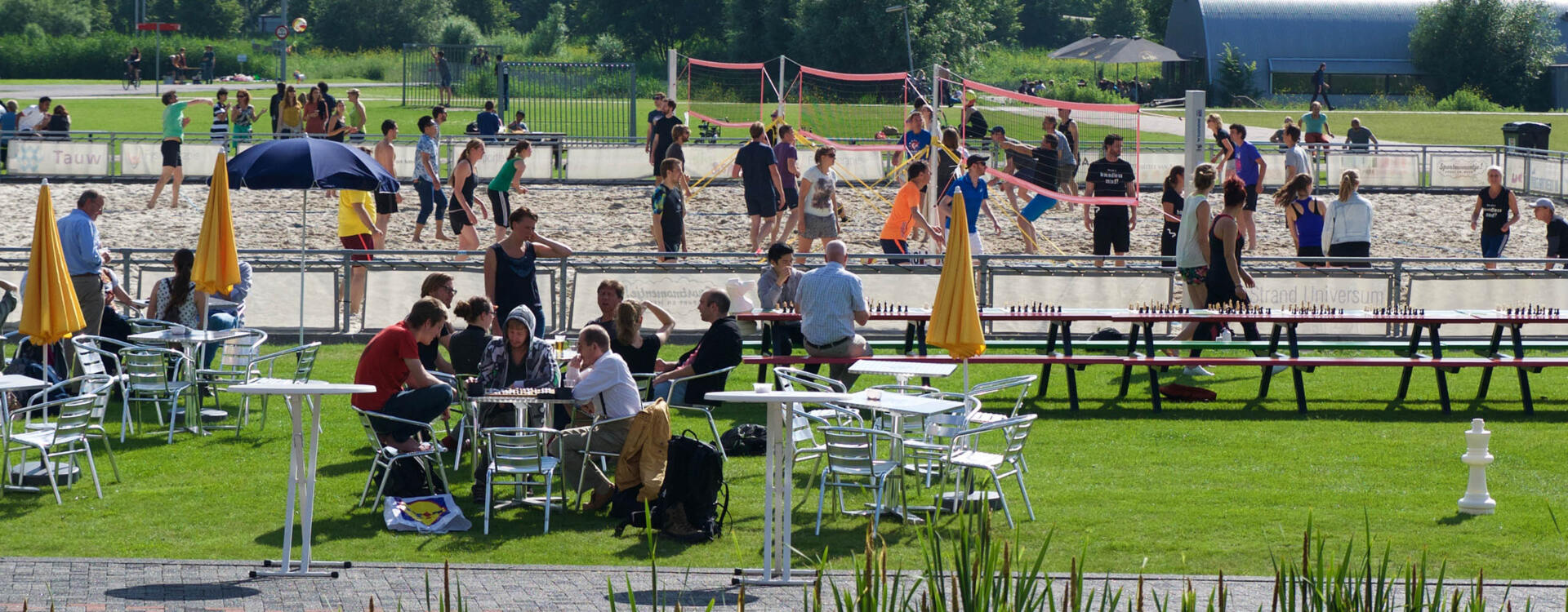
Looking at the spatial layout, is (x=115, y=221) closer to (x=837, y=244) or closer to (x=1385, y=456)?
(x=837, y=244)

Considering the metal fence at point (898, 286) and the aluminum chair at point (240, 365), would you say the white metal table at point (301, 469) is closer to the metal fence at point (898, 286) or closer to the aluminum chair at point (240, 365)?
the aluminum chair at point (240, 365)

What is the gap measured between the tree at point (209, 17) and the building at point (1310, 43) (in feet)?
150

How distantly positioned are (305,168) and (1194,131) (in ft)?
30.4

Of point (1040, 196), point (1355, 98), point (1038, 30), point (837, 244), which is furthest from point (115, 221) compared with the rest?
point (1038, 30)

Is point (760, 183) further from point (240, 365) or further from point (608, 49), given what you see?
point (608, 49)

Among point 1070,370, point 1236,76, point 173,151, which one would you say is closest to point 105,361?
point 1070,370

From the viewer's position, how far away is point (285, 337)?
15648mm

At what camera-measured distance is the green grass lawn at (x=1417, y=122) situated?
4703 cm

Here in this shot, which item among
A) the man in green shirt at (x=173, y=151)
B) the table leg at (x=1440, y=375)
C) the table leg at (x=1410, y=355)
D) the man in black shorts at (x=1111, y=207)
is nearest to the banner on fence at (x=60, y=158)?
the man in green shirt at (x=173, y=151)

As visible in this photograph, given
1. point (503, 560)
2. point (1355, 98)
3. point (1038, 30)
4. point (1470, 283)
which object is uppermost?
point (1038, 30)

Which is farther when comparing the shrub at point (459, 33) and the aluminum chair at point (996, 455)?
the shrub at point (459, 33)

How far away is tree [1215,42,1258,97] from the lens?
64000mm

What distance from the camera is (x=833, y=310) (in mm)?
12359

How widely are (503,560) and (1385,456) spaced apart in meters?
6.04
